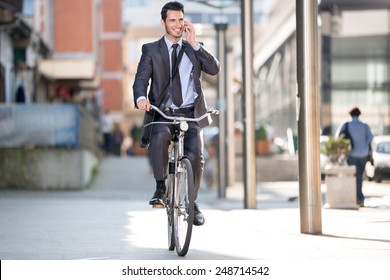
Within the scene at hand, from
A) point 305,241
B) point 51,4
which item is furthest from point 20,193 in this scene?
point 51,4

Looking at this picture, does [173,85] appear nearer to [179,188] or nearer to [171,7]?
[171,7]

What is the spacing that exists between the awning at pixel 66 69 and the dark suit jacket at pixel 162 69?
95.3 ft

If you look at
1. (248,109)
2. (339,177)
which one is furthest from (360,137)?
(248,109)

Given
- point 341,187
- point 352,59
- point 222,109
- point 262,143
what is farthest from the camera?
point 352,59

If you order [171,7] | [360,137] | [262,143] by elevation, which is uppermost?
[171,7]

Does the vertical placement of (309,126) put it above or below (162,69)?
below

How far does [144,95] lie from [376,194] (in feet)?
47.3

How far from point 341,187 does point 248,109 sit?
1902 mm

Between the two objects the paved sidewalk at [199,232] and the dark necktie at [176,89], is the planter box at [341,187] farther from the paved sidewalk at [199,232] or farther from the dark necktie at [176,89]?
the dark necktie at [176,89]

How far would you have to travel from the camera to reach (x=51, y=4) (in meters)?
48.5

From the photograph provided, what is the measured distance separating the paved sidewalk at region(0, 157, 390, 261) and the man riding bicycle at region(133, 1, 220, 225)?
34.8 inches

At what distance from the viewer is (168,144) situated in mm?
9992

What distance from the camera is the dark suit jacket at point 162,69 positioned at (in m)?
9.85

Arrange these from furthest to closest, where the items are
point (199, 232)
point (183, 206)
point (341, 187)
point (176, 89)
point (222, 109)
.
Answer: point (222, 109) < point (341, 187) < point (199, 232) < point (176, 89) < point (183, 206)
